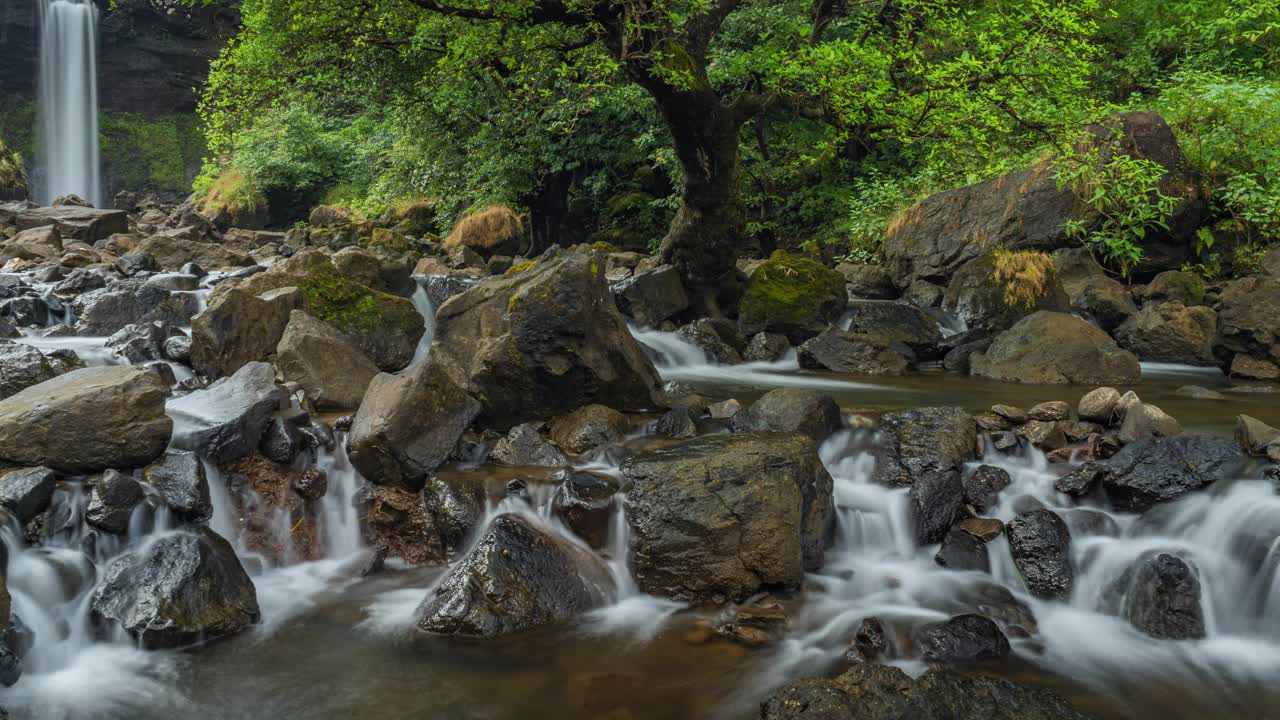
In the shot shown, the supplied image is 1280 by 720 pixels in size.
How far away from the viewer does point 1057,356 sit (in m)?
9.31

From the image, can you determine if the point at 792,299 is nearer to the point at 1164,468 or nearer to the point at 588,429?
the point at 588,429

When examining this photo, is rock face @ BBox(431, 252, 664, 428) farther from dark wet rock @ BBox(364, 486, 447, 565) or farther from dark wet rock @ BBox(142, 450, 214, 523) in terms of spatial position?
dark wet rock @ BBox(142, 450, 214, 523)

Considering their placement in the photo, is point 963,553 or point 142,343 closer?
point 963,553

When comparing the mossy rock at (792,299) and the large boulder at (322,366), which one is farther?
the mossy rock at (792,299)

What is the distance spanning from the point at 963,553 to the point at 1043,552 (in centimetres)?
45

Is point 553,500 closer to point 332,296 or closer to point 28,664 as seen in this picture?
point 28,664

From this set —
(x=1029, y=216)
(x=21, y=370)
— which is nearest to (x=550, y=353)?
(x=21, y=370)

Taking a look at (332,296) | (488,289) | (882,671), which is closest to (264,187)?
(332,296)

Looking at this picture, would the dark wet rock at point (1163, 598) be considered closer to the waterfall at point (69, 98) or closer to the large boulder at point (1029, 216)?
the large boulder at point (1029, 216)

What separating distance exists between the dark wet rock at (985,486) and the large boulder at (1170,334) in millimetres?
6123

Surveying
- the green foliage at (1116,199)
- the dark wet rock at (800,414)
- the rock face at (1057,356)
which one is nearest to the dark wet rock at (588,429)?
the dark wet rock at (800,414)

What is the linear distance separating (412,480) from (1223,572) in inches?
199

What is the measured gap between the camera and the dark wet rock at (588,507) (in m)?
5.30

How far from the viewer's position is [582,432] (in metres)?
6.52
